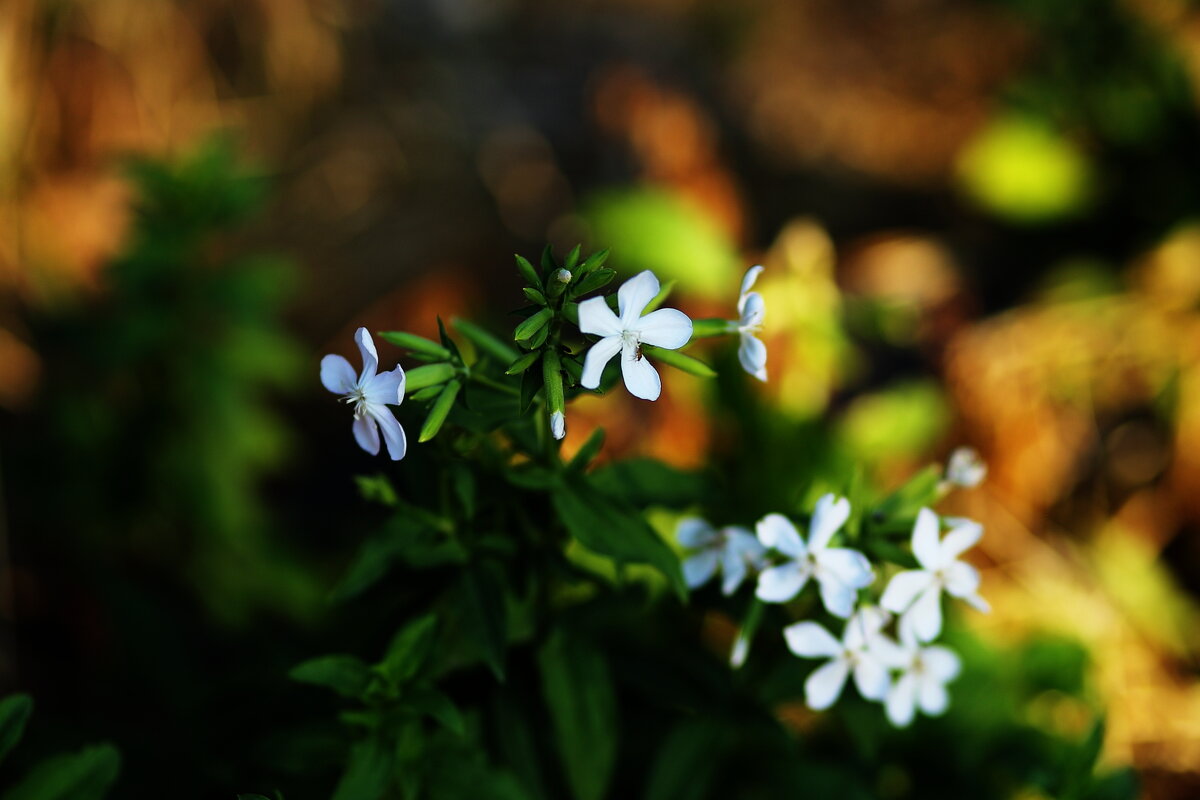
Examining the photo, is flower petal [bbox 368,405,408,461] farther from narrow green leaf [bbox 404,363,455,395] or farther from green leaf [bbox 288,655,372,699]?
green leaf [bbox 288,655,372,699]

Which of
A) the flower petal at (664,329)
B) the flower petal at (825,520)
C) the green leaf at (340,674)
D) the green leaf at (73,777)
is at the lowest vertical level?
the green leaf at (73,777)

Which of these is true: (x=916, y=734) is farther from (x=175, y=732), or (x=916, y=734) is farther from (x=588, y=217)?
(x=588, y=217)

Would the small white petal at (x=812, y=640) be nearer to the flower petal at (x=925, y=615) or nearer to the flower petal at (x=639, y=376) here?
the flower petal at (x=925, y=615)

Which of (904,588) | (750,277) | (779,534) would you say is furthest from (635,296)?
(904,588)

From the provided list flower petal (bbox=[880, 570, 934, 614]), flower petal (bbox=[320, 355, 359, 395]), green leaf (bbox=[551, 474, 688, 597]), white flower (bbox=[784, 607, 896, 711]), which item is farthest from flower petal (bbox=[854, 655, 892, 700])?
flower petal (bbox=[320, 355, 359, 395])

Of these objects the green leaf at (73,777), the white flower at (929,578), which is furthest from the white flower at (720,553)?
the green leaf at (73,777)

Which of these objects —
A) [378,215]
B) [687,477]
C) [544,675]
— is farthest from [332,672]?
[378,215]
